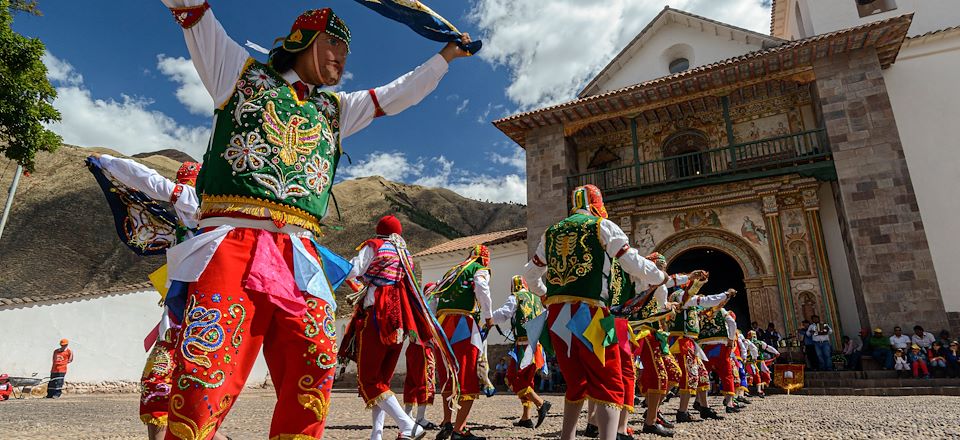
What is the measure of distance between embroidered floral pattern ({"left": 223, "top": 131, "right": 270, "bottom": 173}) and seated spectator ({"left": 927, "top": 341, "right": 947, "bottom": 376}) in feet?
42.3

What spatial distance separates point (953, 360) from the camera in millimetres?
9836

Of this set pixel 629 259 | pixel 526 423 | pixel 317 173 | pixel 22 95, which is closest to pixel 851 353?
pixel 526 423

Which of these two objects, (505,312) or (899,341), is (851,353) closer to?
(899,341)

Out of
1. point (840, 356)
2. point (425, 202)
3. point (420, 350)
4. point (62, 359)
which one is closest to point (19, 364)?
point (62, 359)

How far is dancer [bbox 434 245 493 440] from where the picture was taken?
4730mm

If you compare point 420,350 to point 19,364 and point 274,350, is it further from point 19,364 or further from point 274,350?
point 19,364

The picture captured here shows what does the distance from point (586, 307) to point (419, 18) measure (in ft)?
6.87

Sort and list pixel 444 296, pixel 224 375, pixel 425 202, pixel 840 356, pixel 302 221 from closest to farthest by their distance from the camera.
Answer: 1. pixel 224 375
2. pixel 302 221
3. pixel 444 296
4. pixel 840 356
5. pixel 425 202

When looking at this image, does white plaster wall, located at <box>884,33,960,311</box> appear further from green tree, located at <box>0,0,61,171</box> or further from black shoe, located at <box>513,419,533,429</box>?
green tree, located at <box>0,0,61,171</box>

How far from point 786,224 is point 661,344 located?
1016cm

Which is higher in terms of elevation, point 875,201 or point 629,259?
point 875,201

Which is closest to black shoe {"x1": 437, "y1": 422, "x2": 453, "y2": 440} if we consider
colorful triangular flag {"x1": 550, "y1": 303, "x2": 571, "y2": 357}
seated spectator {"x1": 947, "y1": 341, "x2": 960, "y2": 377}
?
colorful triangular flag {"x1": 550, "y1": 303, "x2": 571, "y2": 357}

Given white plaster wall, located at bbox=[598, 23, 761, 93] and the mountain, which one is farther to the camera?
the mountain

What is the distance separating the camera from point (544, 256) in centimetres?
377
